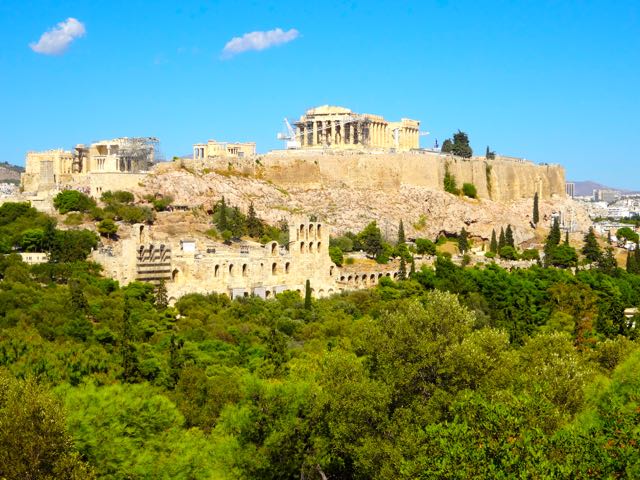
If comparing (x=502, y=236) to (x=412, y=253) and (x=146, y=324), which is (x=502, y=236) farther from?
(x=146, y=324)

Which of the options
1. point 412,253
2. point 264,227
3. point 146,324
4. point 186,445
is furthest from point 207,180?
point 186,445

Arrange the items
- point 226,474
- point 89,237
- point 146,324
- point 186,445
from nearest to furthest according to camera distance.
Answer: point 226,474
point 186,445
point 146,324
point 89,237

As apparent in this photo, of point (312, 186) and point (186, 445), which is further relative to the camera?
point (312, 186)

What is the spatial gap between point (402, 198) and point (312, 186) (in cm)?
652

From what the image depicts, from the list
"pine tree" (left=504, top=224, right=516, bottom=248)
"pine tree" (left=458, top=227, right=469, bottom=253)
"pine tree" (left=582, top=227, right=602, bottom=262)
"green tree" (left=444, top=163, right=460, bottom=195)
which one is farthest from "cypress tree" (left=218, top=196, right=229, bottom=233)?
"pine tree" (left=582, top=227, right=602, bottom=262)

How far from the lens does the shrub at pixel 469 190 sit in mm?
78825

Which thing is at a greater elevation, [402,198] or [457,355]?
[402,198]

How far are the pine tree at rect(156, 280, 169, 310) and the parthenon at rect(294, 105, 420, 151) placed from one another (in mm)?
35576

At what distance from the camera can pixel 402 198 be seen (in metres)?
73.2

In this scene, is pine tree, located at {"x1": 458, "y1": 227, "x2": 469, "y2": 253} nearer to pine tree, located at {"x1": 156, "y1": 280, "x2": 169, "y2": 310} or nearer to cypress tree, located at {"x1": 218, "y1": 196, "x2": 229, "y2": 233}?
cypress tree, located at {"x1": 218, "y1": 196, "x2": 229, "y2": 233}

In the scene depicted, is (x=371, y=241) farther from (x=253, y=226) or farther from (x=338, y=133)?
(x=338, y=133)

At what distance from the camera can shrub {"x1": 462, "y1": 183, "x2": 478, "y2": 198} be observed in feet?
259

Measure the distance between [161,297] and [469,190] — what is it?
40.5m

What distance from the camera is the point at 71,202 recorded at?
186ft
